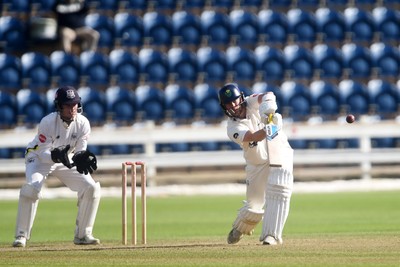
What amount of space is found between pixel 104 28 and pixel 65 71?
1747mm

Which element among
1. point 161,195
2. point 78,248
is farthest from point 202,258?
point 161,195

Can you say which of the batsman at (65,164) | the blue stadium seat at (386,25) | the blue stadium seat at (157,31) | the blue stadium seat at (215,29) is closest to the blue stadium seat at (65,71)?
the blue stadium seat at (157,31)

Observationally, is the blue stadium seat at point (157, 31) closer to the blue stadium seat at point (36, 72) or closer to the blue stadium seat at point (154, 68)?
the blue stadium seat at point (154, 68)

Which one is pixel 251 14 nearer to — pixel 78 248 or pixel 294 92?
pixel 294 92

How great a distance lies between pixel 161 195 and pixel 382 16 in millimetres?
8447

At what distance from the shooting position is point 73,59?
25.9 metres

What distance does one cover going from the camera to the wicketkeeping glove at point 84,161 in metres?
12.7

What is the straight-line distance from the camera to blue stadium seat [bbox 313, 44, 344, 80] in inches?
1049

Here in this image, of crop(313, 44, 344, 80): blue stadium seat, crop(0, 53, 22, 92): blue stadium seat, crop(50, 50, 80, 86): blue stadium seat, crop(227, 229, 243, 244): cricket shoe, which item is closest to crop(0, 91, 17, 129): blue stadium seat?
crop(0, 53, 22, 92): blue stadium seat

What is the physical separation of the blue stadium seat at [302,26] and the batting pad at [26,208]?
15.3 meters

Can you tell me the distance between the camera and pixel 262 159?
1223 cm

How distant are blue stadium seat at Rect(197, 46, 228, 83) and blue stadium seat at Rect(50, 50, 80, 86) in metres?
2.93

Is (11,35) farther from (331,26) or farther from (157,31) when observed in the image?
(331,26)

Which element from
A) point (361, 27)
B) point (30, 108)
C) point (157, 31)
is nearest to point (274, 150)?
point (30, 108)
